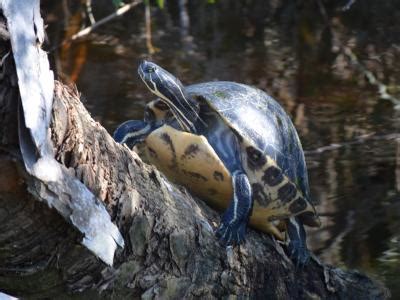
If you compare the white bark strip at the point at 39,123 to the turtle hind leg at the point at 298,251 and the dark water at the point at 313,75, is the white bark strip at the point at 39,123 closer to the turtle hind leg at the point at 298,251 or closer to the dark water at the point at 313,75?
the turtle hind leg at the point at 298,251

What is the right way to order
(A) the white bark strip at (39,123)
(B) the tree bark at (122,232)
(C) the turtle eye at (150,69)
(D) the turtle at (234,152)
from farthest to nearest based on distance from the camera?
1. (C) the turtle eye at (150,69)
2. (D) the turtle at (234,152)
3. (B) the tree bark at (122,232)
4. (A) the white bark strip at (39,123)

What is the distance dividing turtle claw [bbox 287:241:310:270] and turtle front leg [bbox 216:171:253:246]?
0.26 meters

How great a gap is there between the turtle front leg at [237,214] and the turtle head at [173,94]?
0.26 m

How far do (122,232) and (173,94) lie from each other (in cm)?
99

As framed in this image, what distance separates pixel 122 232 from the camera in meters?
2.10

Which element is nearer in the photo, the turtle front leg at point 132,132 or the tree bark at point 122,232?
the tree bark at point 122,232

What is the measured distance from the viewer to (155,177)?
2.33 metres

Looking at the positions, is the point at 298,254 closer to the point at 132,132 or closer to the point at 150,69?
the point at 132,132

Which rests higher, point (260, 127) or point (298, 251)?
point (260, 127)

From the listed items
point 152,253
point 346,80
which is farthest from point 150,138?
point 346,80

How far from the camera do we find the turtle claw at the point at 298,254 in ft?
9.30

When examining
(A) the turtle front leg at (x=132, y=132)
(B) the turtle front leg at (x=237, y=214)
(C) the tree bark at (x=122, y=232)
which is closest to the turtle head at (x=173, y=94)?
(A) the turtle front leg at (x=132, y=132)

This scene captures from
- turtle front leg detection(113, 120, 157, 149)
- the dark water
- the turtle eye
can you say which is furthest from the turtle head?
the dark water

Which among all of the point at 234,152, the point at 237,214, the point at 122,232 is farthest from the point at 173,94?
the point at 122,232
